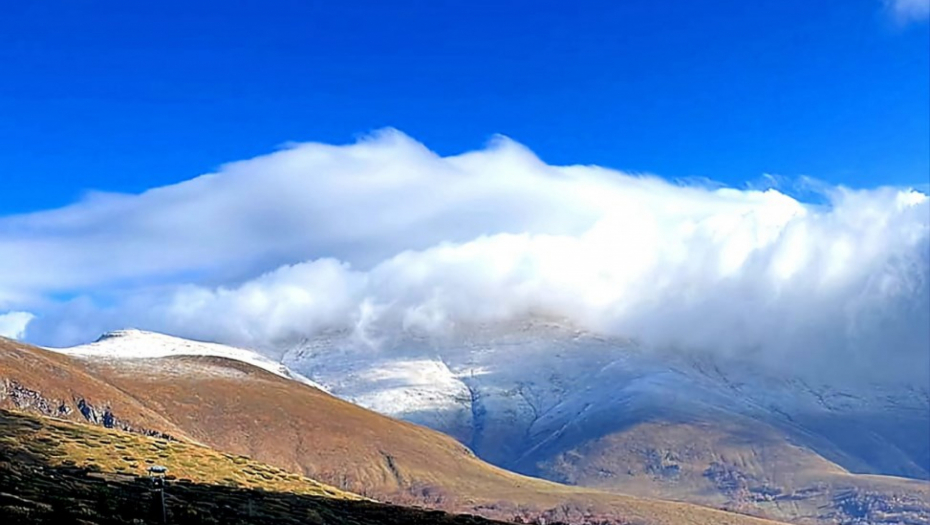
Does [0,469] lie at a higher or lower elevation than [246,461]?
lower

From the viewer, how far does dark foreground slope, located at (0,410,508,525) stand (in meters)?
39.1

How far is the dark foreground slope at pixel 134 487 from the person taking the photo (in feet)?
128

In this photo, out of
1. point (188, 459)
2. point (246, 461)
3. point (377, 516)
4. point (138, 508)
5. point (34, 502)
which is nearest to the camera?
point (34, 502)

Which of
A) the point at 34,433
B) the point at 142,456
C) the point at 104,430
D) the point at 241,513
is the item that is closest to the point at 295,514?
the point at 241,513

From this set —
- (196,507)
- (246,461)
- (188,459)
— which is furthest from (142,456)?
(196,507)

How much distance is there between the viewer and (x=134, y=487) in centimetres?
5475

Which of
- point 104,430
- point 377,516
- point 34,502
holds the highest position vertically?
point 104,430

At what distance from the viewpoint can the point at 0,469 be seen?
4628cm

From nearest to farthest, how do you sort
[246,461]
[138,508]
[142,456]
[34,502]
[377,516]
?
[34,502] < [138,508] < [377,516] < [142,456] < [246,461]

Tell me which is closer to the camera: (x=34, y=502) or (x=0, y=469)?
(x=34, y=502)

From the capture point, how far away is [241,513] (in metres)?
50.5

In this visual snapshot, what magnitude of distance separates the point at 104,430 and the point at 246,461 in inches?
601

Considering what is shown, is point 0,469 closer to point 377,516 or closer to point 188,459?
point 377,516

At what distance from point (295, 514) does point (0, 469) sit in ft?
53.3
